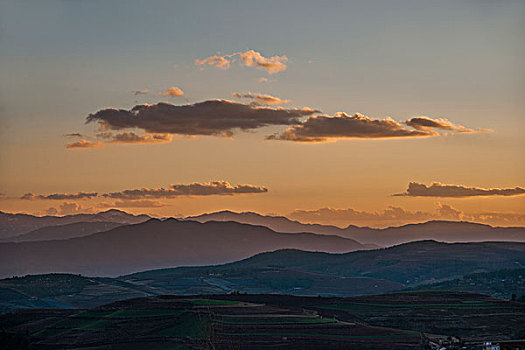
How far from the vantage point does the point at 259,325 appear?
525ft

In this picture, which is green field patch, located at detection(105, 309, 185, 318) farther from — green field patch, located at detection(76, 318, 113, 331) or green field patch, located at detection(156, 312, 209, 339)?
green field patch, located at detection(156, 312, 209, 339)

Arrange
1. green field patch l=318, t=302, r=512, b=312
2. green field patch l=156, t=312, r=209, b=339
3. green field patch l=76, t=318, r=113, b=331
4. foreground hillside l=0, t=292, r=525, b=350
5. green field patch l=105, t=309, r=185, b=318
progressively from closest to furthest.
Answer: foreground hillside l=0, t=292, r=525, b=350 → green field patch l=156, t=312, r=209, b=339 → green field patch l=76, t=318, r=113, b=331 → green field patch l=105, t=309, r=185, b=318 → green field patch l=318, t=302, r=512, b=312

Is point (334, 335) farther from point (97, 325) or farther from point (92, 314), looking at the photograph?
point (92, 314)

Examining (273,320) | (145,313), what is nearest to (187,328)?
(273,320)

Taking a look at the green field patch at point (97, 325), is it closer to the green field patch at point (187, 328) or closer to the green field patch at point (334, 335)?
the green field patch at point (187, 328)

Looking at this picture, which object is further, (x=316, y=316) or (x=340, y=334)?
(x=316, y=316)

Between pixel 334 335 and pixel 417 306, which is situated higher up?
pixel 417 306

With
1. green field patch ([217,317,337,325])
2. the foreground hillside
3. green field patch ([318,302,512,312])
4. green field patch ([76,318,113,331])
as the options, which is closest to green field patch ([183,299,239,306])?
the foreground hillside

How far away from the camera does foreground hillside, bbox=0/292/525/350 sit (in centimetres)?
14050

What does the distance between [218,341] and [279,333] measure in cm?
1797

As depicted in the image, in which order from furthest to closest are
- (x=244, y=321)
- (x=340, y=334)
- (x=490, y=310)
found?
(x=490, y=310) < (x=244, y=321) < (x=340, y=334)

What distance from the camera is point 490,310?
180 metres

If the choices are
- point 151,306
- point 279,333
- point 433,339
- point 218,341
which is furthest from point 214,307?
point 433,339

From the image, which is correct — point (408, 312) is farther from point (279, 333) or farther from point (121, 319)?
point (121, 319)
